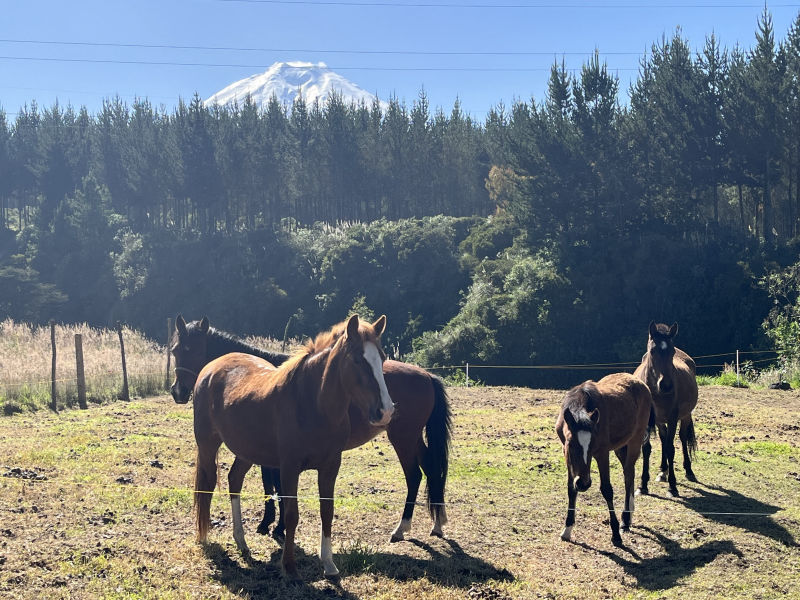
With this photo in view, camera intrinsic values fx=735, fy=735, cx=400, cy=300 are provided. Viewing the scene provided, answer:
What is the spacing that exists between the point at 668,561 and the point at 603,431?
1449 mm

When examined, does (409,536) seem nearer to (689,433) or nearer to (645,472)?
(645,472)

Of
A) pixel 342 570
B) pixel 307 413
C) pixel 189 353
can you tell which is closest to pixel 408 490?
pixel 342 570

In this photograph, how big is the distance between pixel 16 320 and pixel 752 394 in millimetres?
50201

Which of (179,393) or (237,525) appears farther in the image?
(179,393)

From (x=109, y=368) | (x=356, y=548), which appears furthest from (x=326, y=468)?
(x=109, y=368)

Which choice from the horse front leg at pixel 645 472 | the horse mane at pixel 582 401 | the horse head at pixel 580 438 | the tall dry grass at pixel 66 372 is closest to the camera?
the horse head at pixel 580 438

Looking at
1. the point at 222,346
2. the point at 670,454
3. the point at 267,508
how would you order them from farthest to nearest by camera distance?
1. the point at 670,454
2. the point at 222,346
3. the point at 267,508

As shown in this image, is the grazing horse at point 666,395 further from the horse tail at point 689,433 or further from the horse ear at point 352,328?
the horse ear at point 352,328

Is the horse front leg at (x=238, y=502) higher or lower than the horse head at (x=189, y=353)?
lower

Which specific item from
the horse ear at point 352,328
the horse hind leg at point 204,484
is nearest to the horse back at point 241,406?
the horse hind leg at point 204,484

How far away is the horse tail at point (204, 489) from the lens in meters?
7.32

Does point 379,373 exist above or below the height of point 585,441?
above

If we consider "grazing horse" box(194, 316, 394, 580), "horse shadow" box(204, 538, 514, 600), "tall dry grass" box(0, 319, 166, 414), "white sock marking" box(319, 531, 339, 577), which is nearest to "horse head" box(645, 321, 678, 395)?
"horse shadow" box(204, 538, 514, 600)

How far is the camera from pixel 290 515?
254 inches
